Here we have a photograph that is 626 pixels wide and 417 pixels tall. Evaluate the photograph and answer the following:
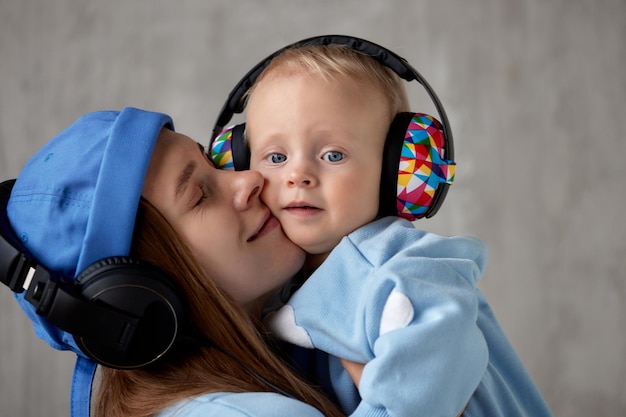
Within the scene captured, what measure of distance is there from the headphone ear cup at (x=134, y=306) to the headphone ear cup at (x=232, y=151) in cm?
38

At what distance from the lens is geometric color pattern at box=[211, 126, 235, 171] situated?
1504mm

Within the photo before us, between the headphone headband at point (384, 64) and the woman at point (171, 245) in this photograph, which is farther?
the headphone headband at point (384, 64)

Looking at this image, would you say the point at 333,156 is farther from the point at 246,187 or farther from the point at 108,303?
the point at 108,303

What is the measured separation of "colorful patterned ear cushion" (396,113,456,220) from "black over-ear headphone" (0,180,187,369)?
47 centimetres

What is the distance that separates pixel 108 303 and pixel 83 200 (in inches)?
6.9

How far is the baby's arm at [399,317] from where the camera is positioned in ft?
3.62

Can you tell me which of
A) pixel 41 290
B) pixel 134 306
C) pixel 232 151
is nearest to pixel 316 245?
pixel 232 151

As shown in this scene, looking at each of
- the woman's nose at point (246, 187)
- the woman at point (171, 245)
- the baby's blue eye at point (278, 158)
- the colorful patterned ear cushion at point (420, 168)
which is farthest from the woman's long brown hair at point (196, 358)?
the colorful patterned ear cushion at point (420, 168)

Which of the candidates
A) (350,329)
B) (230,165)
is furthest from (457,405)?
(230,165)

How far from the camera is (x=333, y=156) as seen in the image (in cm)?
137

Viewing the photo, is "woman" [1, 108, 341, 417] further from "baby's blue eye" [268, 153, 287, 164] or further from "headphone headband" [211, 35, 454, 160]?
"headphone headband" [211, 35, 454, 160]

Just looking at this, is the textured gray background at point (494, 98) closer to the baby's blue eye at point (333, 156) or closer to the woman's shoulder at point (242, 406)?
the baby's blue eye at point (333, 156)

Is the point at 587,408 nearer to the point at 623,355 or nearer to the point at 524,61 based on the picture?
the point at 623,355

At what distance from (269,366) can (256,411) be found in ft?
0.66
